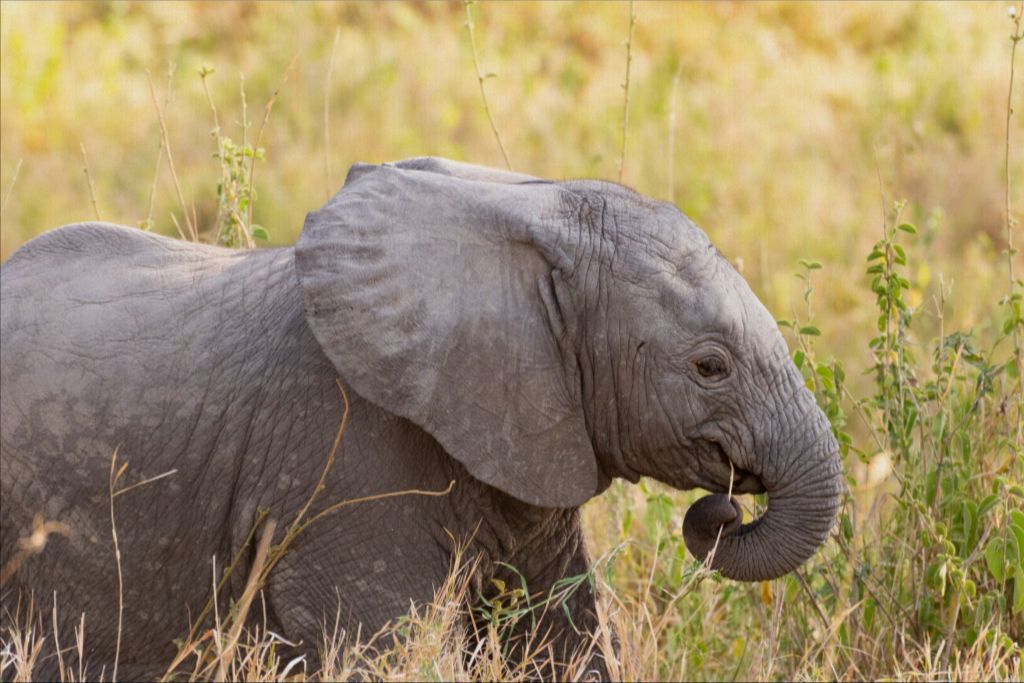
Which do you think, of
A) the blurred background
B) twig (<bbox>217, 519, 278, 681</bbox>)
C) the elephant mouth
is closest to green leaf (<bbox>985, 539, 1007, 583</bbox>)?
the elephant mouth

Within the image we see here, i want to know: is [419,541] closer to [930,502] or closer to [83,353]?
[83,353]

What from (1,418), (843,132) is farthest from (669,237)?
(843,132)

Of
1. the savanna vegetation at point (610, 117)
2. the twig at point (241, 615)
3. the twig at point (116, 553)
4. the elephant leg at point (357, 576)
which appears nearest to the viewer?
the twig at point (241, 615)

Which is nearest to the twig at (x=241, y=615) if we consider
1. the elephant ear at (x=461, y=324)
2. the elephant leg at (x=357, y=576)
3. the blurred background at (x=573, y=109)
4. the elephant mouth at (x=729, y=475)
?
the elephant leg at (x=357, y=576)

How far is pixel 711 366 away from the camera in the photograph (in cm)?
416

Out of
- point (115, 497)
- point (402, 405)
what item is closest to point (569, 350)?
point (402, 405)

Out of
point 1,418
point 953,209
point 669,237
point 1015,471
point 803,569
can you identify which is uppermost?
point 669,237

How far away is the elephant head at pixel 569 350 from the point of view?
13.6ft

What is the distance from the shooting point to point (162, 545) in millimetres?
4379

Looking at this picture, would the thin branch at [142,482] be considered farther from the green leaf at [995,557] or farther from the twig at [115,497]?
the green leaf at [995,557]

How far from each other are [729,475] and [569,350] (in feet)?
1.59

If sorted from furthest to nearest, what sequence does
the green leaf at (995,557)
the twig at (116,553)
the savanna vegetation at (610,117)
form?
the savanna vegetation at (610,117)
the green leaf at (995,557)
the twig at (116,553)

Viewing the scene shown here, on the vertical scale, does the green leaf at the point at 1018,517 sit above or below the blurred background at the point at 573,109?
above

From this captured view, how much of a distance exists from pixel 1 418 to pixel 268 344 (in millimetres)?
697
